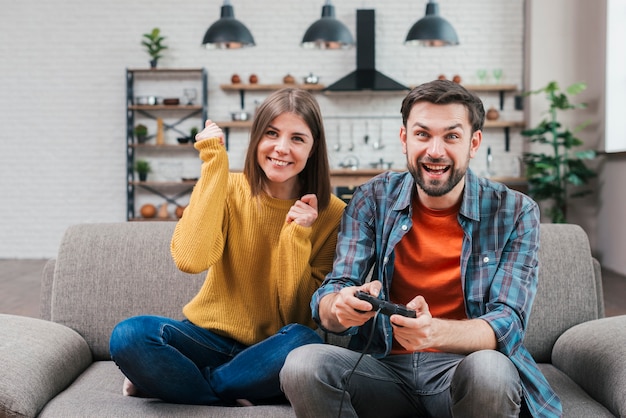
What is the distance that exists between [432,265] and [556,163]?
17.7ft

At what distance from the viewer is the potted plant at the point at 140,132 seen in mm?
7652

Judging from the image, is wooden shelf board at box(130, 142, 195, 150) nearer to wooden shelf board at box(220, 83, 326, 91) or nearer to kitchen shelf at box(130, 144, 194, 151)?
kitchen shelf at box(130, 144, 194, 151)

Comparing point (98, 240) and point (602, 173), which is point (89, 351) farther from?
point (602, 173)

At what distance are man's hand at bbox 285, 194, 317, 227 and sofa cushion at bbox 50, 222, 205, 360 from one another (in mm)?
451

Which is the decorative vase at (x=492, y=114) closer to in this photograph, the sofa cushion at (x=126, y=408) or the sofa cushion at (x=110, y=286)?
the sofa cushion at (x=110, y=286)

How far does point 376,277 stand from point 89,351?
0.92 m

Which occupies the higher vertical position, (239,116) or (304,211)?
(239,116)

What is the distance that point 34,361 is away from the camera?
182 cm

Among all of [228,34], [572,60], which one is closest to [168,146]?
[228,34]

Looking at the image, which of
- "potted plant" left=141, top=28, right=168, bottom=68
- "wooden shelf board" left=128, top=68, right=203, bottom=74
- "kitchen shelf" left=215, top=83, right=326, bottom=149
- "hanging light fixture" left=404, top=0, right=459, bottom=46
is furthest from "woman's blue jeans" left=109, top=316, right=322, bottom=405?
"potted plant" left=141, top=28, right=168, bottom=68

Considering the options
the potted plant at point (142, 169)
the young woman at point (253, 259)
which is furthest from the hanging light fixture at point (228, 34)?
the young woman at point (253, 259)

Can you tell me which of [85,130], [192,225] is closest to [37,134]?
[85,130]

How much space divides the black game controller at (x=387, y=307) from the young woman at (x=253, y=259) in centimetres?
33

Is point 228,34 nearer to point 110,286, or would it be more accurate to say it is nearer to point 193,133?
point 193,133
